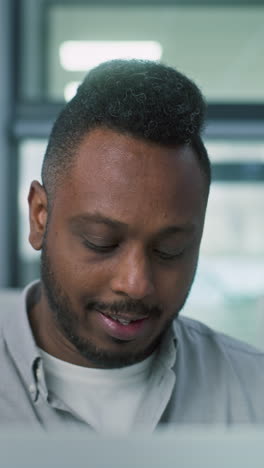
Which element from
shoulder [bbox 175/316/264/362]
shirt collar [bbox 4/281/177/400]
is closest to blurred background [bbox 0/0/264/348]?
shoulder [bbox 175/316/264/362]

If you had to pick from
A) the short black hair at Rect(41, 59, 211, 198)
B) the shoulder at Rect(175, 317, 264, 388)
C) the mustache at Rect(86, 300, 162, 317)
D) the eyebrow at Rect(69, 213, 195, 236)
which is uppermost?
the short black hair at Rect(41, 59, 211, 198)

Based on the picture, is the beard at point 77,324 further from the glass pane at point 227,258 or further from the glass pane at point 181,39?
the glass pane at point 181,39

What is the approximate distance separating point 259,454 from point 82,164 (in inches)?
21.9

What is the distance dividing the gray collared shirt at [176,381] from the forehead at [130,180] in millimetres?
207

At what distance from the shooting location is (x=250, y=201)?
2.32 m

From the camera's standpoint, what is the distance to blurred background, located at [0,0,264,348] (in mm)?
2299

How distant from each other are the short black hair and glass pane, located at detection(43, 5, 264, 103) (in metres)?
1.57

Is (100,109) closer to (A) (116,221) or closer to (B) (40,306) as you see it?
(A) (116,221)

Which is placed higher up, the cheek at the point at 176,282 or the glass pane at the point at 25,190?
the cheek at the point at 176,282

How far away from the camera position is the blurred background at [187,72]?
2299mm

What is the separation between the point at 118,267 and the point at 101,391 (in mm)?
194

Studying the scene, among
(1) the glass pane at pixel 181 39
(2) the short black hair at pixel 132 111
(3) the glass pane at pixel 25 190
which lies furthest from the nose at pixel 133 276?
(1) the glass pane at pixel 181 39

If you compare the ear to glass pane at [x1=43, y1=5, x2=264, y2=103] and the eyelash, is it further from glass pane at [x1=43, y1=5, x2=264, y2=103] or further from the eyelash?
glass pane at [x1=43, y1=5, x2=264, y2=103]

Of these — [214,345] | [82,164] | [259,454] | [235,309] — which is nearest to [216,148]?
[235,309]
